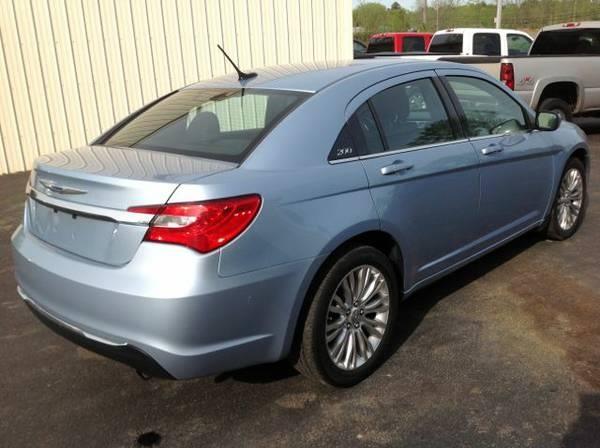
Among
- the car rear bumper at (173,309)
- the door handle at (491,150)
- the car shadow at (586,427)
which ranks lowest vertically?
the car shadow at (586,427)

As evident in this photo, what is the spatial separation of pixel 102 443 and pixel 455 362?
6.06 feet

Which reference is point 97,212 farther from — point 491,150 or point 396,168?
point 491,150

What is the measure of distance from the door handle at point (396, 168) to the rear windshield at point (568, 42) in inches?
359

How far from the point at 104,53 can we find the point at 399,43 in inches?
455

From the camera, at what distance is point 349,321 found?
3049 mm

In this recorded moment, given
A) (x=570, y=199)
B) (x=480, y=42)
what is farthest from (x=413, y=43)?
(x=570, y=199)

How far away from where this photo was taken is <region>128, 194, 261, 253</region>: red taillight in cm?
239

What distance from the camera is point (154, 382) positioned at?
3207 mm

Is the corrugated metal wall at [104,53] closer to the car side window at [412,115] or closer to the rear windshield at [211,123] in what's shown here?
the rear windshield at [211,123]

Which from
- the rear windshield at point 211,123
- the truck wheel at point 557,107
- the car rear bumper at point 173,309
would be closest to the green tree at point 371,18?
the truck wheel at point 557,107

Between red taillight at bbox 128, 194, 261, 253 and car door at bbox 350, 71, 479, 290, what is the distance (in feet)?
2.95

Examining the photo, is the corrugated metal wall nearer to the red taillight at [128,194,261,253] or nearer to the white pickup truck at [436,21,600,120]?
the white pickup truck at [436,21,600,120]

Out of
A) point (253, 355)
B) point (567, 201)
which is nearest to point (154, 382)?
point (253, 355)

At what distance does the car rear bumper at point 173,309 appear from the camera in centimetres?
238
